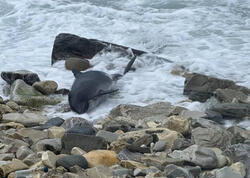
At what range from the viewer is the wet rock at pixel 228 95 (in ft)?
24.8

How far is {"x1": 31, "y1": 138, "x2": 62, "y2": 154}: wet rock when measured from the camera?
206 inches

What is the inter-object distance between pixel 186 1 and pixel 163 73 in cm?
547

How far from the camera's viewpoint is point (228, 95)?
761cm

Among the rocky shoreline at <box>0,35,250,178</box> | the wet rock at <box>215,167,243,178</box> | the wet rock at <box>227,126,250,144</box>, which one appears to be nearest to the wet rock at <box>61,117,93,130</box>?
the rocky shoreline at <box>0,35,250,178</box>

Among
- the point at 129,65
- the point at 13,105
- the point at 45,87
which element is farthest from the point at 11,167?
the point at 129,65

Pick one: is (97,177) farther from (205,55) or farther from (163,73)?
(205,55)

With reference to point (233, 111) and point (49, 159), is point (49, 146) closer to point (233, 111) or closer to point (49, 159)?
point (49, 159)

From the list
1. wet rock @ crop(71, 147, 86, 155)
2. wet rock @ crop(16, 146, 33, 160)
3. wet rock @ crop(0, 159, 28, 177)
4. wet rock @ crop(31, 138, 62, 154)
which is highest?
wet rock @ crop(0, 159, 28, 177)

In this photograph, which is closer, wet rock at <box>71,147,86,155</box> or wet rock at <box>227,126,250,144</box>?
wet rock at <box>71,147,86,155</box>

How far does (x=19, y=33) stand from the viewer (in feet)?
39.3

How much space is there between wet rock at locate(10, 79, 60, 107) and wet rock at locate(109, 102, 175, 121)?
1113 millimetres

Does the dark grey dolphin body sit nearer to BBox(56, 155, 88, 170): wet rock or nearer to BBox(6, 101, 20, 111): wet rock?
BBox(6, 101, 20, 111): wet rock

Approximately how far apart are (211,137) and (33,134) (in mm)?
1912

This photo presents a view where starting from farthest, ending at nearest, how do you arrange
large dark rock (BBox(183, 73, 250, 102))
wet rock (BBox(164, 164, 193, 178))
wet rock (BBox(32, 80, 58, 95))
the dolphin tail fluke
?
the dolphin tail fluke, wet rock (BBox(32, 80, 58, 95)), large dark rock (BBox(183, 73, 250, 102)), wet rock (BBox(164, 164, 193, 178))
